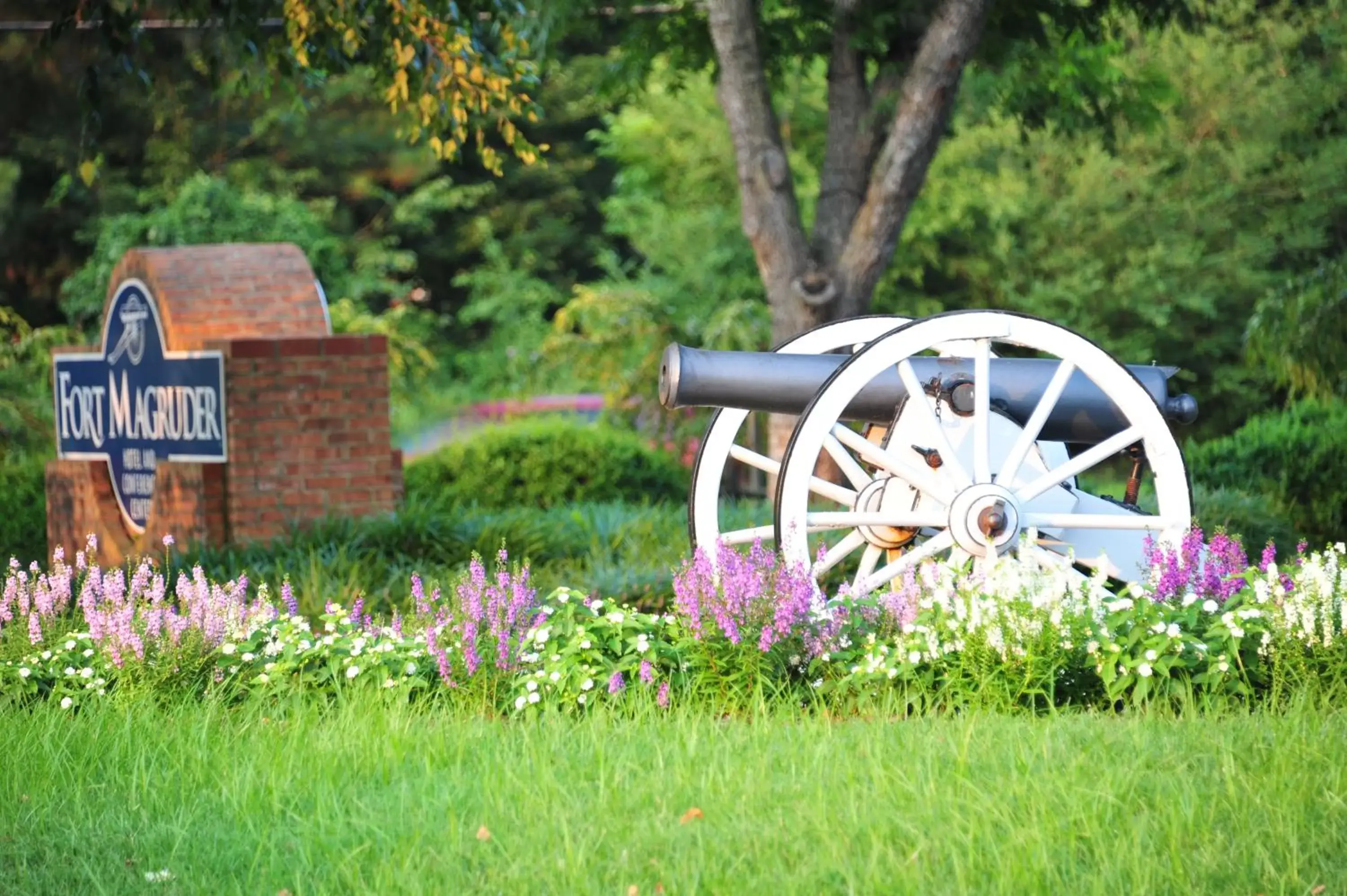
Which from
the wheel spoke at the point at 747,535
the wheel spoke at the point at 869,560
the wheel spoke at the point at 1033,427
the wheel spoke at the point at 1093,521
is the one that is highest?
the wheel spoke at the point at 1033,427

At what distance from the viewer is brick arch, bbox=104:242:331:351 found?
32.8ft

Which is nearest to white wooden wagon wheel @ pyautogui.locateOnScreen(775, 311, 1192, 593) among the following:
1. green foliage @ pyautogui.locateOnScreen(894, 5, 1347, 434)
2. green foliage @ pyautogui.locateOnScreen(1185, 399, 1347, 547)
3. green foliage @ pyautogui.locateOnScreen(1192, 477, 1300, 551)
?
green foliage @ pyautogui.locateOnScreen(1192, 477, 1300, 551)

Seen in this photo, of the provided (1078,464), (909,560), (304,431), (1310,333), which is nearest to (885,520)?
(909,560)

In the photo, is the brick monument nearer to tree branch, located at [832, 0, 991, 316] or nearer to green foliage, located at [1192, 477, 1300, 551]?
tree branch, located at [832, 0, 991, 316]

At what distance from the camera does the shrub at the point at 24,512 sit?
12.0 meters

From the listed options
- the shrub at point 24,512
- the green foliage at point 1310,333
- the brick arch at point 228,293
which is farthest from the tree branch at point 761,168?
the shrub at point 24,512

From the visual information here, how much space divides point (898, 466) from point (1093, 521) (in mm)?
709

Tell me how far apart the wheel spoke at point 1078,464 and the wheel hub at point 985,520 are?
0.31ft

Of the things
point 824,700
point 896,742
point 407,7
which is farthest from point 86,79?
point 896,742

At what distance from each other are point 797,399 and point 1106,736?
2368 mm

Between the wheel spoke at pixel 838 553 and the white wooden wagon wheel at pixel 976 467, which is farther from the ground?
the white wooden wagon wheel at pixel 976 467

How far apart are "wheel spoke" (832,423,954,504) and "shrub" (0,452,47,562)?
7036 mm

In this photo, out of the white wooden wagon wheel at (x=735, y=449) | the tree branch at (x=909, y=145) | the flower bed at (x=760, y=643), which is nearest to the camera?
the flower bed at (x=760, y=643)

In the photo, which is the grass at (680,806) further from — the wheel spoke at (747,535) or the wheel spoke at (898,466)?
the wheel spoke at (747,535)
